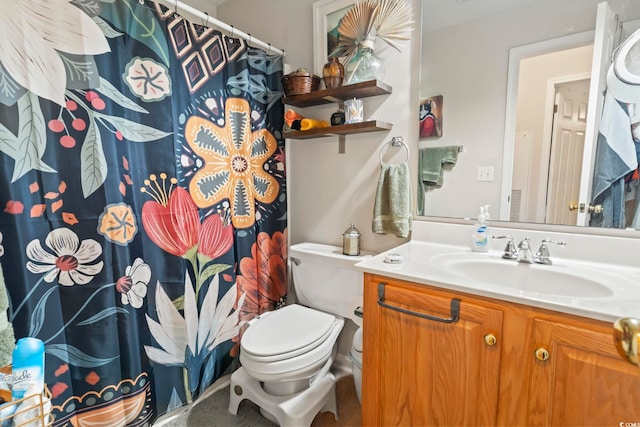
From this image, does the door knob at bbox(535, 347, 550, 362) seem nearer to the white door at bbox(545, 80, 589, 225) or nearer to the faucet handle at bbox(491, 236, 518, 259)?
the faucet handle at bbox(491, 236, 518, 259)

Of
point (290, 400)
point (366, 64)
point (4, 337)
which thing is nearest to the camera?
point (4, 337)

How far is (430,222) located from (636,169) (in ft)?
2.33

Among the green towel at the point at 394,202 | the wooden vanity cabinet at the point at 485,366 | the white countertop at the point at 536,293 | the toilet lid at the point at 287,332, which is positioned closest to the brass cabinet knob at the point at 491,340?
the wooden vanity cabinet at the point at 485,366

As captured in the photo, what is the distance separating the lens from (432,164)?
147 centimetres

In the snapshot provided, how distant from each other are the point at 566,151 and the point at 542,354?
0.78 m

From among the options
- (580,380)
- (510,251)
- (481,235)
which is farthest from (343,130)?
(580,380)

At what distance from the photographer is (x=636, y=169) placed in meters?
1.08

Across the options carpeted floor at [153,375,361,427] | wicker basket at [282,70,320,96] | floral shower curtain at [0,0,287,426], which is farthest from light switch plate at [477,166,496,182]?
carpeted floor at [153,375,361,427]

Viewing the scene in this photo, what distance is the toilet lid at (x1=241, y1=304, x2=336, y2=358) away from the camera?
4.25ft

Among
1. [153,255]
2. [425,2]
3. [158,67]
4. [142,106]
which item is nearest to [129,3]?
[158,67]

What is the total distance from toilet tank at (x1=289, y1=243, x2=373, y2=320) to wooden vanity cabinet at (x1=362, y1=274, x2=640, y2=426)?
0.41 meters

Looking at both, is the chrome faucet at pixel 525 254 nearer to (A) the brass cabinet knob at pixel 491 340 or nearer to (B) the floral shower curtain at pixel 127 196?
(A) the brass cabinet knob at pixel 491 340

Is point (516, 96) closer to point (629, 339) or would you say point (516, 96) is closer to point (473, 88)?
point (473, 88)

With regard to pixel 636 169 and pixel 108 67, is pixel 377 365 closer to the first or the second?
pixel 636 169
